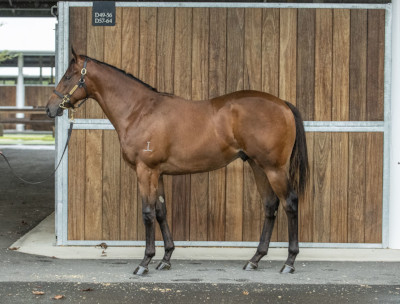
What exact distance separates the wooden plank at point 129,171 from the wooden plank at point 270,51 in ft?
4.27

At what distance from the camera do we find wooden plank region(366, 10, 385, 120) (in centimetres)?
669

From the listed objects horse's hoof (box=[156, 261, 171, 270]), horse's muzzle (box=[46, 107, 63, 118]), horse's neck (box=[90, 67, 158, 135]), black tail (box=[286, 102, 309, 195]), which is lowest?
horse's hoof (box=[156, 261, 171, 270])

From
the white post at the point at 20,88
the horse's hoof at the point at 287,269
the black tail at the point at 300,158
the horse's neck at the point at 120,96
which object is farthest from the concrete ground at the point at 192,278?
the white post at the point at 20,88

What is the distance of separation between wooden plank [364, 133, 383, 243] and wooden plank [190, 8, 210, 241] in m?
1.65

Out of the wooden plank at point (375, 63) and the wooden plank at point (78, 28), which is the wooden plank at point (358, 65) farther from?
the wooden plank at point (78, 28)

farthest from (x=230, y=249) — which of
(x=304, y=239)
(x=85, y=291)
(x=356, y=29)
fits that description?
(x=356, y=29)

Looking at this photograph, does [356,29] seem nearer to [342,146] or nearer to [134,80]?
[342,146]

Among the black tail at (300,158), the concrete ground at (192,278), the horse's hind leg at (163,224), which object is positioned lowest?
the concrete ground at (192,278)

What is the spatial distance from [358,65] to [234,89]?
1.29 m

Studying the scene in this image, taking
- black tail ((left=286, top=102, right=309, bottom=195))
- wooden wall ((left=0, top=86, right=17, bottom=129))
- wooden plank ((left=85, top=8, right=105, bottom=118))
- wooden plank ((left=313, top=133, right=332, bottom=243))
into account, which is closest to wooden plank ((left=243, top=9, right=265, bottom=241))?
wooden plank ((left=313, top=133, right=332, bottom=243))

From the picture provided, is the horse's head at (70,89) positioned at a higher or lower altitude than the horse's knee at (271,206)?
higher

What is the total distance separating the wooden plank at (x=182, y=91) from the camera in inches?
265

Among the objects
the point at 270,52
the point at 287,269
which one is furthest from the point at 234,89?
the point at 287,269

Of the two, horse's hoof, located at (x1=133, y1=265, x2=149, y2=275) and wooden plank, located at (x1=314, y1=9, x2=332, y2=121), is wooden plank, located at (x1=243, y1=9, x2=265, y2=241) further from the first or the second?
horse's hoof, located at (x1=133, y1=265, x2=149, y2=275)
